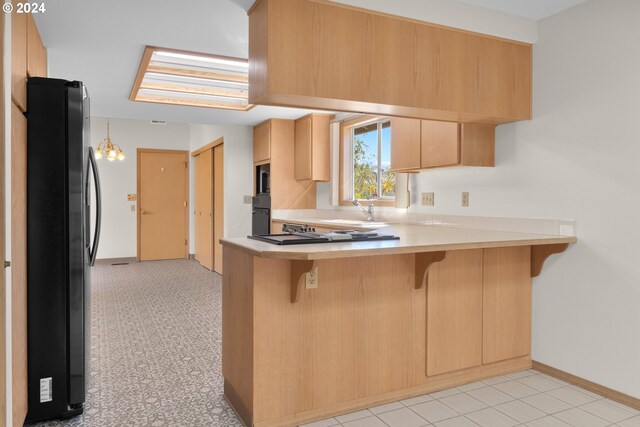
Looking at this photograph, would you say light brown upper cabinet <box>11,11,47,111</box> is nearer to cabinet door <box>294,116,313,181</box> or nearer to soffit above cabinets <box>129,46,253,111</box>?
soffit above cabinets <box>129,46,253,111</box>

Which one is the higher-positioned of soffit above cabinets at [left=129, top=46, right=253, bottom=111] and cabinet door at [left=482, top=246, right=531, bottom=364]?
soffit above cabinets at [left=129, top=46, right=253, bottom=111]

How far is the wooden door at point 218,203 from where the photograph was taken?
21.5 feet

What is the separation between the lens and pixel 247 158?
637 centimetres

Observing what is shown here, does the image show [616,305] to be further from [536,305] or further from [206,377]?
[206,377]

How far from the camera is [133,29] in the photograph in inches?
112

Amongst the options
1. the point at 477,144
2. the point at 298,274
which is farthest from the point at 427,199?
the point at 298,274

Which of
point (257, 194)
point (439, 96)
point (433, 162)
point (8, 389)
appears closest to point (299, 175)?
point (257, 194)

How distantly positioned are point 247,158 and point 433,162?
142 inches


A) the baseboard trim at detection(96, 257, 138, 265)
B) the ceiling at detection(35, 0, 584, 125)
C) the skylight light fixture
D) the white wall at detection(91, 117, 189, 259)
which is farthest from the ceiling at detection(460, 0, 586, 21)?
the baseboard trim at detection(96, 257, 138, 265)

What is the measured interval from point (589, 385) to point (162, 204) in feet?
23.2

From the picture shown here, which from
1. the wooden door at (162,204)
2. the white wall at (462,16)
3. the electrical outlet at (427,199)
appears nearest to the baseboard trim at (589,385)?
the electrical outlet at (427,199)

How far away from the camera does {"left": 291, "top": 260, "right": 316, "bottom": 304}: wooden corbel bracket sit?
6.97 feet

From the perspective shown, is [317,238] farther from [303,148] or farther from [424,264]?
[303,148]

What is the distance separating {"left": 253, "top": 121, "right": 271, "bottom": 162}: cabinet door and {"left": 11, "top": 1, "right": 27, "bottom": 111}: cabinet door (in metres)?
3.57
